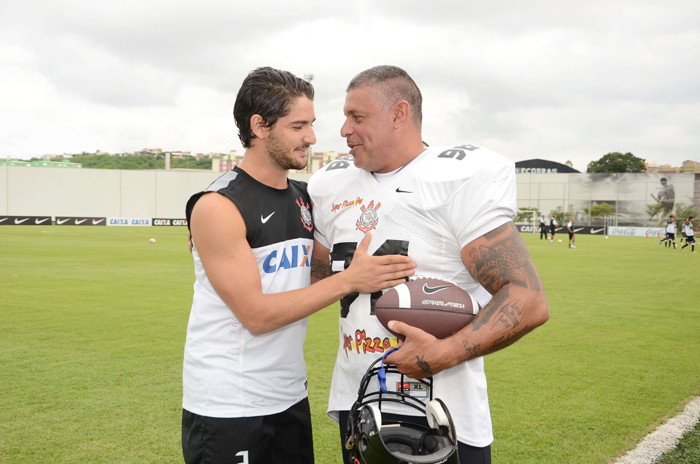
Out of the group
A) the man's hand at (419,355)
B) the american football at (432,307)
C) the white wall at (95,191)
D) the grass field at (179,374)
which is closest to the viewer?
the man's hand at (419,355)

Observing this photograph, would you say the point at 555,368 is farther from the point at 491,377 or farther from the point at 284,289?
the point at 284,289

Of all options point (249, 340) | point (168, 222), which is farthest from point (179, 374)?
point (168, 222)

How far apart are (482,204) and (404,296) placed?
489 millimetres

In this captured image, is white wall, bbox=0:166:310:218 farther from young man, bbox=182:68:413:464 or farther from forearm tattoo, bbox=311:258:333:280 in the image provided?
young man, bbox=182:68:413:464

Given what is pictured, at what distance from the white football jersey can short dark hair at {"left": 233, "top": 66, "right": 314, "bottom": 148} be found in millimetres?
517

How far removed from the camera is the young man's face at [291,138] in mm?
2537

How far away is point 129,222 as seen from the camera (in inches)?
2047

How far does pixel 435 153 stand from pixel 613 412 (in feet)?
11.2

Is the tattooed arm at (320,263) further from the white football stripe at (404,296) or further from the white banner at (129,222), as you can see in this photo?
the white banner at (129,222)

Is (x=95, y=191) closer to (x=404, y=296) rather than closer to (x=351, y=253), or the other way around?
(x=351, y=253)

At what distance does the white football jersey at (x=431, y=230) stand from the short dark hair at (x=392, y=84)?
265mm

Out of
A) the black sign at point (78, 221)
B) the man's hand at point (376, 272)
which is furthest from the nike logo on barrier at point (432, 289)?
the black sign at point (78, 221)

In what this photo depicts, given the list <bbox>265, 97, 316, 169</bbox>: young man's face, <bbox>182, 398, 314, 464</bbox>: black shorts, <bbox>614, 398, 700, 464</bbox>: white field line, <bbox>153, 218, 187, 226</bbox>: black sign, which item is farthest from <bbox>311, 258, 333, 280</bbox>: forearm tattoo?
<bbox>153, 218, 187, 226</bbox>: black sign

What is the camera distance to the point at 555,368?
19.1 ft
